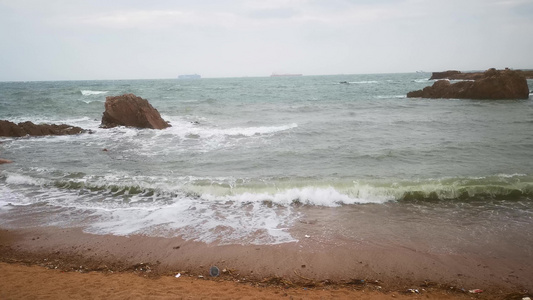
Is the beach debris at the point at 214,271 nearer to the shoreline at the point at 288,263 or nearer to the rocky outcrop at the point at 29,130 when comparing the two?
the shoreline at the point at 288,263

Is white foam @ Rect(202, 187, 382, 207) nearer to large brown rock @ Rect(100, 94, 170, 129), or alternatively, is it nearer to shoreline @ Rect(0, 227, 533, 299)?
shoreline @ Rect(0, 227, 533, 299)

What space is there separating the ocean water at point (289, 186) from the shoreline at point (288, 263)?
33 cm

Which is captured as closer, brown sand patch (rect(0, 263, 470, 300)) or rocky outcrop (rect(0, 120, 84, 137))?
brown sand patch (rect(0, 263, 470, 300))

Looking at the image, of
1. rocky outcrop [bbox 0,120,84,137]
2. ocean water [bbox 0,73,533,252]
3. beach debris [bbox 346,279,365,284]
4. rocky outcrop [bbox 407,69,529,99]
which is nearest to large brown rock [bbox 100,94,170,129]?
ocean water [bbox 0,73,533,252]

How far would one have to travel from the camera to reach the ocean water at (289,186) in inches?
237

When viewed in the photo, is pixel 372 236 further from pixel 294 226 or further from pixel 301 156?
pixel 301 156

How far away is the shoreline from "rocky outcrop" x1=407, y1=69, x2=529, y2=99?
30.1m

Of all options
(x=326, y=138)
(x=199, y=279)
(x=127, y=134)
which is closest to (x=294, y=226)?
(x=199, y=279)

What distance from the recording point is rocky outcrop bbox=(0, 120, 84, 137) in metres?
15.8

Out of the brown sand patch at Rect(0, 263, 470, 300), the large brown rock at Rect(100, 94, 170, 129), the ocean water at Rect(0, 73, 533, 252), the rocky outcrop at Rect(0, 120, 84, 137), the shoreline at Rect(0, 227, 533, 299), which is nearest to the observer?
the brown sand patch at Rect(0, 263, 470, 300)

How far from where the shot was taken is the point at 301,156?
11.4 meters

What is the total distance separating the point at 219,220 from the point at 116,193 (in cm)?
342

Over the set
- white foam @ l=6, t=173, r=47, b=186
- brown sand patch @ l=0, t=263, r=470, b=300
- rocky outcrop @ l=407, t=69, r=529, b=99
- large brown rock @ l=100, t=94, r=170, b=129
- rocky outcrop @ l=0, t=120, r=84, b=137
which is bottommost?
brown sand patch @ l=0, t=263, r=470, b=300

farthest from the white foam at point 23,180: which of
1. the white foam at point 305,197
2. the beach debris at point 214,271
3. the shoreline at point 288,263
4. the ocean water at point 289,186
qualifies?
the beach debris at point 214,271
